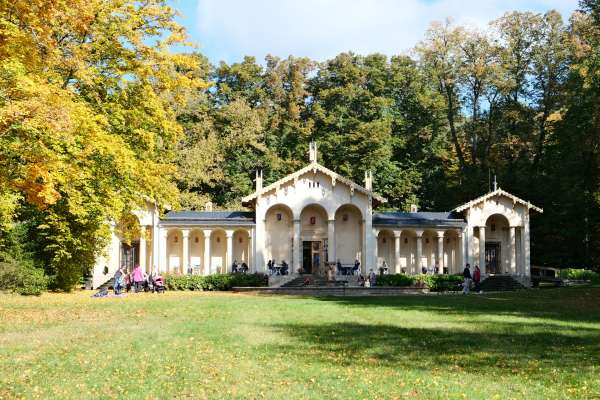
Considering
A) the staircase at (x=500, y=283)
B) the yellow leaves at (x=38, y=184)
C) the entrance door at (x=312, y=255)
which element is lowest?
the staircase at (x=500, y=283)

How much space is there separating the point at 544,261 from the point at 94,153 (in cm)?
4194

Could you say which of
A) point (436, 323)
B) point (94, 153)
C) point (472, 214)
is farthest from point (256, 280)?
point (436, 323)

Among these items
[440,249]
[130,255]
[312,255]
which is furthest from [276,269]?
[440,249]

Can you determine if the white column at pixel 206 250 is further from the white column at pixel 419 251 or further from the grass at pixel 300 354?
the grass at pixel 300 354

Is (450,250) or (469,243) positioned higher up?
(469,243)

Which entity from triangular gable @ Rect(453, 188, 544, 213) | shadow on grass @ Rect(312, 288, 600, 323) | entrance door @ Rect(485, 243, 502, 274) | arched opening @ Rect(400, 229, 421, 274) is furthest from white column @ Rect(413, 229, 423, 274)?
shadow on grass @ Rect(312, 288, 600, 323)

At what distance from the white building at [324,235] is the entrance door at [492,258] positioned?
0.08m

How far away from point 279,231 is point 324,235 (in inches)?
134

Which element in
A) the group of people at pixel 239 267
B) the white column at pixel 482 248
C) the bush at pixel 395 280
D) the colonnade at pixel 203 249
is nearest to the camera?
the bush at pixel 395 280

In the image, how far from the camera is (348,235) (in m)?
47.9

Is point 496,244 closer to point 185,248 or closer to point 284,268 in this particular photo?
point 284,268

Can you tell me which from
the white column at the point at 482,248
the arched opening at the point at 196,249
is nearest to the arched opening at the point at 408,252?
the white column at the point at 482,248

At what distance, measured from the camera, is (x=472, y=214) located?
48.2 meters

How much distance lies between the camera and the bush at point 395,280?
133 ft
